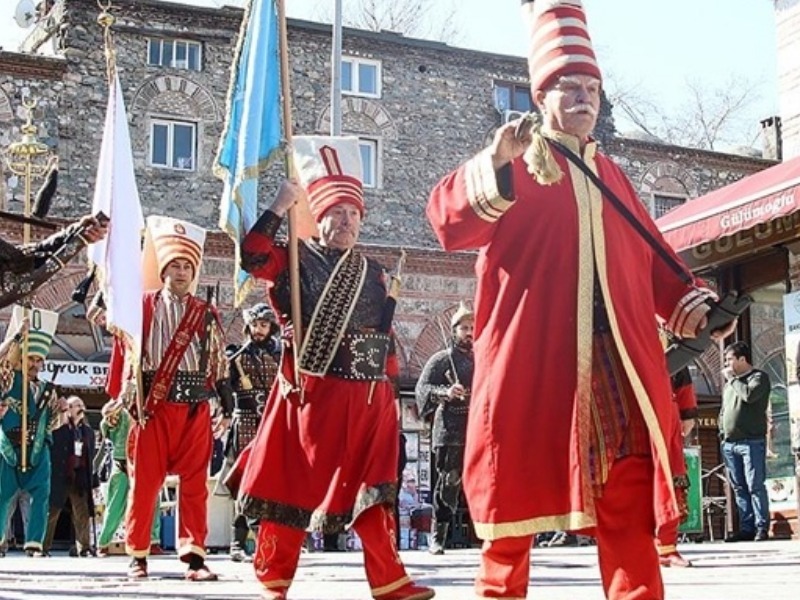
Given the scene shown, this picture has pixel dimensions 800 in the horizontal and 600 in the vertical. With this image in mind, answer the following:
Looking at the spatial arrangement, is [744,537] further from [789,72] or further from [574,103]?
[574,103]

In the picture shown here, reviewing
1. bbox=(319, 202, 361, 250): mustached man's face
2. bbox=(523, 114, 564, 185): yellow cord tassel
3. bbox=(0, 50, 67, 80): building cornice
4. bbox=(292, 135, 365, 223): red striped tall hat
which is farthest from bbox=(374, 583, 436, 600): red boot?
bbox=(0, 50, 67, 80): building cornice

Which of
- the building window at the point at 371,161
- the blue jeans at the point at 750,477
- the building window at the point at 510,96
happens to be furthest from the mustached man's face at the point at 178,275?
the building window at the point at 510,96

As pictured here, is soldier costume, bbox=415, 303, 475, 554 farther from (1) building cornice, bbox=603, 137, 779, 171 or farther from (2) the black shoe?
(1) building cornice, bbox=603, 137, 779, 171

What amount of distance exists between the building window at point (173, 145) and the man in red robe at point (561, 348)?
2086 centimetres

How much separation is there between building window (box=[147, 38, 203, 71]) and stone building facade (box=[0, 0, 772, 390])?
0.07 feet

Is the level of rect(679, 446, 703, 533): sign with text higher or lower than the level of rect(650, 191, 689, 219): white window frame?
lower

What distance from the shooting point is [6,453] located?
43.8 feet

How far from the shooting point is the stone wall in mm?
15383

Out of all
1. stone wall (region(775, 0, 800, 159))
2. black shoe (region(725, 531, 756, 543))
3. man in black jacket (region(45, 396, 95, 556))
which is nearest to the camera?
black shoe (region(725, 531, 756, 543))

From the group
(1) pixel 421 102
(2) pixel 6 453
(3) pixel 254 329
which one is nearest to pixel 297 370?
(3) pixel 254 329

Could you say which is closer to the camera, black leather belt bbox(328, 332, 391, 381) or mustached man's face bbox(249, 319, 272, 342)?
black leather belt bbox(328, 332, 391, 381)

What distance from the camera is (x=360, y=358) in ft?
21.0

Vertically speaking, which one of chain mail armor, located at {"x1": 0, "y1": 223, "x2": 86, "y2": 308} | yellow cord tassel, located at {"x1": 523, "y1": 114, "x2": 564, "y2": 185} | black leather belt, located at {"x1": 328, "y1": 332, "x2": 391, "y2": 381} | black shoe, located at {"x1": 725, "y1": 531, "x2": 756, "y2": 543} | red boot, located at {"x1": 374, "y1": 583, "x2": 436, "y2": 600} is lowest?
red boot, located at {"x1": 374, "y1": 583, "x2": 436, "y2": 600}

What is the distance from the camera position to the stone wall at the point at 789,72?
15383 millimetres
